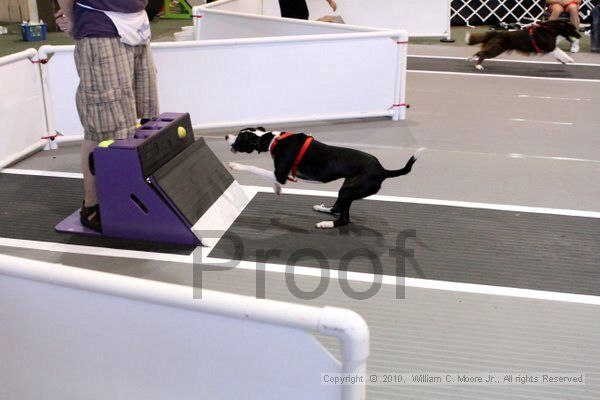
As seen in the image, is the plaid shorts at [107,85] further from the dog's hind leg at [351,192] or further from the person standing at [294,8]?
the person standing at [294,8]

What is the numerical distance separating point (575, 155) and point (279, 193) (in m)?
2.54

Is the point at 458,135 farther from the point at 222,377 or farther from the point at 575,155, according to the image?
the point at 222,377

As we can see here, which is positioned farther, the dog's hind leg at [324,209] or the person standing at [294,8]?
the person standing at [294,8]

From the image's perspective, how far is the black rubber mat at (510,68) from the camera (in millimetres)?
8109

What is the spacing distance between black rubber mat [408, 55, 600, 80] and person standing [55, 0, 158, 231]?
202 inches

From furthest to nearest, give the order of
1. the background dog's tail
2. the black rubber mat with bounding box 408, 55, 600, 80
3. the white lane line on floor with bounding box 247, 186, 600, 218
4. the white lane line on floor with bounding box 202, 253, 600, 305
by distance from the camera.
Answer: the background dog's tail, the black rubber mat with bounding box 408, 55, 600, 80, the white lane line on floor with bounding box 247, 186, 600, 218, the white lane line on floor with bounding box 202, 253, 600, 305

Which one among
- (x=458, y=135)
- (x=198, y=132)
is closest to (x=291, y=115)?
(x=198, y=132)

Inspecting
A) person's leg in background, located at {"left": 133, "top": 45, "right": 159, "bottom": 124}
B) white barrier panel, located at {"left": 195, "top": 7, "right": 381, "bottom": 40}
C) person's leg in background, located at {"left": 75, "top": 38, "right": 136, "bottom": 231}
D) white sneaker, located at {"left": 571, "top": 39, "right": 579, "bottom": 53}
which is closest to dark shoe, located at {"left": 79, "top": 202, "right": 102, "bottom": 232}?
person's leg in background, located at {"left": 75, "top": 38, "right": 136, "bottom": 231}

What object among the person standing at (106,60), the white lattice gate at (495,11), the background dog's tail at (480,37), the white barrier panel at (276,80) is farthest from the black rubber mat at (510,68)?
the person standing at (106,60)

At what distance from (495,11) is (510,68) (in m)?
3.82

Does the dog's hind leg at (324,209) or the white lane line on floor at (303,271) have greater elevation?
the dog's hind leg at (324,209)

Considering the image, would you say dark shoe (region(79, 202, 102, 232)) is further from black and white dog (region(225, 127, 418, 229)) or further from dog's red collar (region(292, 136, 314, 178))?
dog's red collar (region(292, 136, 314, 178))

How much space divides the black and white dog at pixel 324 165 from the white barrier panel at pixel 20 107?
6.29 ft

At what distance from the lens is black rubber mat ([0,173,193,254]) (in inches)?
149
